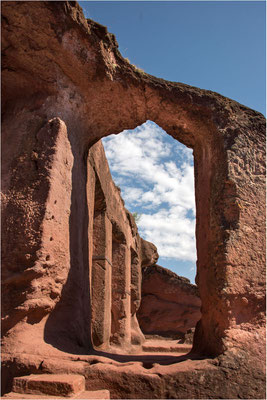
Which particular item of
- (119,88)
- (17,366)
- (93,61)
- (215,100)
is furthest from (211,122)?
(17,366)

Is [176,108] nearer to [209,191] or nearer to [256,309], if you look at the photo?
[209,191]

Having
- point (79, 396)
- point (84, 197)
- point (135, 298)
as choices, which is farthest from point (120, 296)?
point (79, 396)

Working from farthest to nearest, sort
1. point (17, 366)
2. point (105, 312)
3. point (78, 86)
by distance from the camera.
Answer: point (105, 312) → point (78, 86) → point (17, 366)

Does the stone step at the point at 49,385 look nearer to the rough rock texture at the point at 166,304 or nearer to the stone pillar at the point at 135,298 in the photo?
the stone pillar at the point at 135,298

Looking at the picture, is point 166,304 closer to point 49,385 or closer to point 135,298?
point 135,298

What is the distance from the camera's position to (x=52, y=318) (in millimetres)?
3033

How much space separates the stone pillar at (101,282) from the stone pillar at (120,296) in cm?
159

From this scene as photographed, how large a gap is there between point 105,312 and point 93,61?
4.47m

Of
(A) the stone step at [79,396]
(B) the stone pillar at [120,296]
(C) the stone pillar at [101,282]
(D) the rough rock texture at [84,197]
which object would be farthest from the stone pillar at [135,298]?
(A) the stone step at [79,396]

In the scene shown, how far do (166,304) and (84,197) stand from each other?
1115cm

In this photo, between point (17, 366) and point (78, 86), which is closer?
point (17, 366)

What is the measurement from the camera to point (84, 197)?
13.5ft

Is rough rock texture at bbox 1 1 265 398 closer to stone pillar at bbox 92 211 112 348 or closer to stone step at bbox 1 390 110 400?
stone step at bbox 1 390 110 400

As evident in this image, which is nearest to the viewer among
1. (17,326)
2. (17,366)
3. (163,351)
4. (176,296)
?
(17,366)
